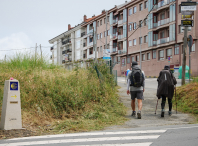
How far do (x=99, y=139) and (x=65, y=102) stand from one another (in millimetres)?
3484

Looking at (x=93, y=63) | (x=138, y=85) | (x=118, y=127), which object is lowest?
(x=118, y=127)

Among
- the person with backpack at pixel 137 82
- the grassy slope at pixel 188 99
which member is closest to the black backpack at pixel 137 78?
the person with backpack at pixel 137 82

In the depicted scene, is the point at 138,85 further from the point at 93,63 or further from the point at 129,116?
the point at 93,63

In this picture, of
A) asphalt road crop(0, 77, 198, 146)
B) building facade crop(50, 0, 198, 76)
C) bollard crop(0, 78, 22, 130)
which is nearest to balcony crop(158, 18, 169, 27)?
building facade crop(50, 0, 198, 76)

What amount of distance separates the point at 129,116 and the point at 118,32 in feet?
169

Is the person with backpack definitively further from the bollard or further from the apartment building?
the apartment building

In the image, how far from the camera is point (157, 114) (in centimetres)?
1024

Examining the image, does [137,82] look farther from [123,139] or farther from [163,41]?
[163,41]

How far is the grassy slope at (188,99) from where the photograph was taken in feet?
35.0

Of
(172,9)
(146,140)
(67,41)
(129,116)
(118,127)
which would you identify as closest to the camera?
(146,140)

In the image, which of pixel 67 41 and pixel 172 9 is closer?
pixel 172 9

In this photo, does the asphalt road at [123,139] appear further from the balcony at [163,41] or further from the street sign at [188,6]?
the balcony at [163,41]

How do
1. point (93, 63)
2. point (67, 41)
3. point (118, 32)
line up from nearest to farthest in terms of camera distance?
1. point (93, 63)
2. point (118, 32)
3. point (67, 41)

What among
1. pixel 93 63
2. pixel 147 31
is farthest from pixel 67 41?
pixel 93 63
